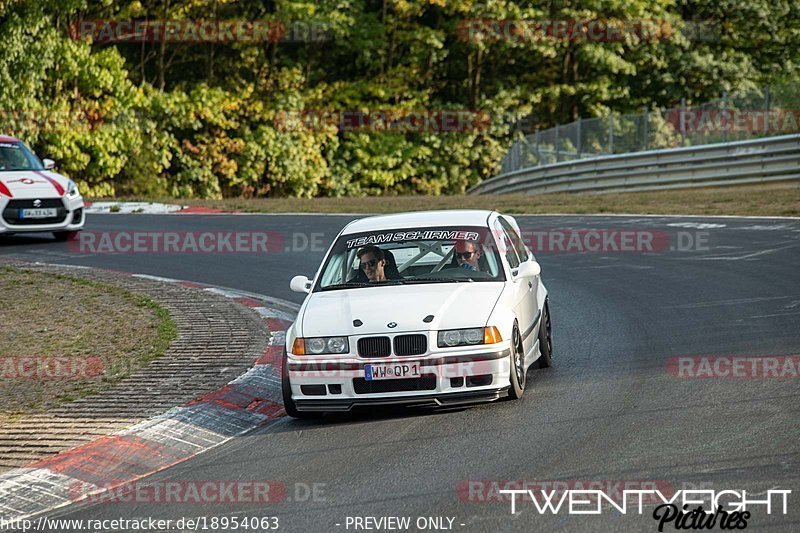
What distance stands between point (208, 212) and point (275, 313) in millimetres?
15510

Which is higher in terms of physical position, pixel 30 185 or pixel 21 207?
pixel 30 185

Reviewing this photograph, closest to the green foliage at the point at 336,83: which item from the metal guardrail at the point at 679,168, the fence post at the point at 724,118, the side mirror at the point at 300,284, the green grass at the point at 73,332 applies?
the metal guardrail at the point at 679,168

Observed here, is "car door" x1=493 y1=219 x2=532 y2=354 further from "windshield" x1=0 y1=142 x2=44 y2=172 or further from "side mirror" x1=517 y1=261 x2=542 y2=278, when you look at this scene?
"windshield" x1=0 y1=142 x2=44 y2=172

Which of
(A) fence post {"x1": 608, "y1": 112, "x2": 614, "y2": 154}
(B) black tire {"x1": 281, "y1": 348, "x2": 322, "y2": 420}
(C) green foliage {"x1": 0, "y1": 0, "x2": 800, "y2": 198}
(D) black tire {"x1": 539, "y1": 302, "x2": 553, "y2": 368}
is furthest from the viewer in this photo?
(C) green foliage {"x1": 0, "y1": 0, "x2": 800, "y2": 198}

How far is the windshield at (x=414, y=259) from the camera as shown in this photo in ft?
31.1

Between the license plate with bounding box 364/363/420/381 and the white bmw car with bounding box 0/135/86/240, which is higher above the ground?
the license plate with bounding box 364/363/420/381

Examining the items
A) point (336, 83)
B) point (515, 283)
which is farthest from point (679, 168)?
point (515, 283)

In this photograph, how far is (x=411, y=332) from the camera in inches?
328

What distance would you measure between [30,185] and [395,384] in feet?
44.3

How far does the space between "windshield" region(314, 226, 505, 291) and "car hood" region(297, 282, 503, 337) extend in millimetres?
187

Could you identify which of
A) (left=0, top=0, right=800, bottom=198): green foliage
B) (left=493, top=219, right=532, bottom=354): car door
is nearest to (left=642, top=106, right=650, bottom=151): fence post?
(left=0, top=0, right=800, bottom=198): green foliage

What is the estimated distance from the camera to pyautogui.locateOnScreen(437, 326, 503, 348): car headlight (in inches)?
330

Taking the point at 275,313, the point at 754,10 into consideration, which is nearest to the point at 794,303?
the point at 275,313

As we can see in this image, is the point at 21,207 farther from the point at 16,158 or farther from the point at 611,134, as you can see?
the point at 611,134
